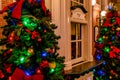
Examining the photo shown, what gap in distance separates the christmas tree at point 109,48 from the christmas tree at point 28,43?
3.84 metres

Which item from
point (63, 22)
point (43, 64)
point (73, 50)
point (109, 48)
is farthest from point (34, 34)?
point (109, 48)

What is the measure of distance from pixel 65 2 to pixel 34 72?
2376mm

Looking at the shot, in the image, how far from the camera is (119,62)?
23.1 feet

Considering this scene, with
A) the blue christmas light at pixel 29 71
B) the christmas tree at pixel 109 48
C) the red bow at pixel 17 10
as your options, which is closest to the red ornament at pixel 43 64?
the blue christmas light at pixel 29 71

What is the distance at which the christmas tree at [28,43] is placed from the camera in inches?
125

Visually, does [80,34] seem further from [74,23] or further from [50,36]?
[50,36]

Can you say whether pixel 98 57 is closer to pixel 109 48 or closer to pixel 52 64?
pixel 109 48

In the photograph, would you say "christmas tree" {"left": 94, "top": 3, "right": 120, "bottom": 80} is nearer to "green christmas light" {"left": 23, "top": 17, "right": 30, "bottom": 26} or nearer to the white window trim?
the white window trim

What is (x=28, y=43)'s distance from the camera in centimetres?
319

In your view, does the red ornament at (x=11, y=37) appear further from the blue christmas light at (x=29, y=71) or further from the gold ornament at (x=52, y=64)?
the gold ornament at (x=52, y=64)

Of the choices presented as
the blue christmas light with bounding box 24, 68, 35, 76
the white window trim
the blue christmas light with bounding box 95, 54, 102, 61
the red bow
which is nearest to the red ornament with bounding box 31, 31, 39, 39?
the red bow

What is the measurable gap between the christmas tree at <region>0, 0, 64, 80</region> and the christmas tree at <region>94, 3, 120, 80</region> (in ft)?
12.6

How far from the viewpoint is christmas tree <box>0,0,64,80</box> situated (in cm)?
319

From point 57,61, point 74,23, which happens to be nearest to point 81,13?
point 74,23
